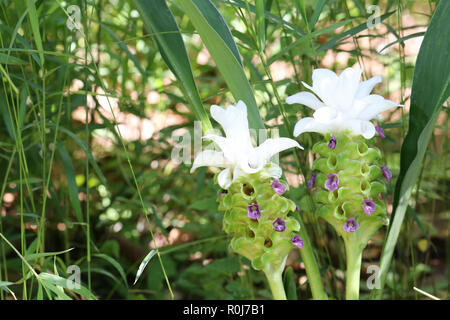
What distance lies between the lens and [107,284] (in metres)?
1.15

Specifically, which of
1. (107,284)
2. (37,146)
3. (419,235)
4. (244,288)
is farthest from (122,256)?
(419,235)

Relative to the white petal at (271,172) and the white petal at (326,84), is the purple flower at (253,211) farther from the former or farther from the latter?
the white petal at (326,84)

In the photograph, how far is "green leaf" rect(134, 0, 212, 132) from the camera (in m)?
0.59

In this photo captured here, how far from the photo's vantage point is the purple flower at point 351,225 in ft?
1.98

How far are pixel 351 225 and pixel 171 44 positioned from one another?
0.93ft

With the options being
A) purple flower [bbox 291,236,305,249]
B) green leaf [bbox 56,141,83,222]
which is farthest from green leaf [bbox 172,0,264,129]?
green leaf [bbox 56,141,83,222]

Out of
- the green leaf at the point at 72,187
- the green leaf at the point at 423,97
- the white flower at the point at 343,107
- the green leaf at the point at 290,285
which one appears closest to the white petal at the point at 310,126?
the white flower at the point at 343,107

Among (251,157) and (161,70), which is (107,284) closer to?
(161,70)

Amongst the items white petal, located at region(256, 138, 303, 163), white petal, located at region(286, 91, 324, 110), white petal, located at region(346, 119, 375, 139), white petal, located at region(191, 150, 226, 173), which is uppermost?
white petal, located at region(286, 91, 324, 110)

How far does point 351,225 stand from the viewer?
611mm

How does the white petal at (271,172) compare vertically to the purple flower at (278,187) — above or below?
above

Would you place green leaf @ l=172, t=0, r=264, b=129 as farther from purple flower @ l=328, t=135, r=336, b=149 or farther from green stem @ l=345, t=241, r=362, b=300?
green stem @ l=345, t=241, r=362, b=300

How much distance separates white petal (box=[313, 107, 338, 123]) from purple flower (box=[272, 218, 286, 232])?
12 cm

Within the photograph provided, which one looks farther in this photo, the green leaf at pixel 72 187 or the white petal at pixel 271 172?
the green leaf at pixel 72 187
